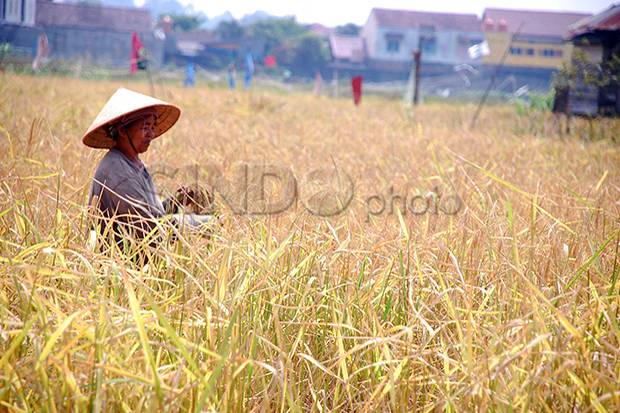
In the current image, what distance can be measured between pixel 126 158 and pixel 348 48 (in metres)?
40.5

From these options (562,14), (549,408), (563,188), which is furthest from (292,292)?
(562,14)

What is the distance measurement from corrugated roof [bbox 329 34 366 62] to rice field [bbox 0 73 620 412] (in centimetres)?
3816

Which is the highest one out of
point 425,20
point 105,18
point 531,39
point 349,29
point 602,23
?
Result: point 349,29

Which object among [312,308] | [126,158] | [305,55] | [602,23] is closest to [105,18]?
[305,55]

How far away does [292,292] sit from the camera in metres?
2.03

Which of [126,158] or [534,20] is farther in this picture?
[534,20]

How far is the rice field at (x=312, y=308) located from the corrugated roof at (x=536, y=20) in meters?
38.5

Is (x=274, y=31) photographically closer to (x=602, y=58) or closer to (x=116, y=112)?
(x=602, y=58)

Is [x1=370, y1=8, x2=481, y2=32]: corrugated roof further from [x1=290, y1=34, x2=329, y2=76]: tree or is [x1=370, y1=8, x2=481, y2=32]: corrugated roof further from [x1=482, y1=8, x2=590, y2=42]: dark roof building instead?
[x1=290, y1=34, x2=329, y2=76]: tree

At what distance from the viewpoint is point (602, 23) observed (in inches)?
427

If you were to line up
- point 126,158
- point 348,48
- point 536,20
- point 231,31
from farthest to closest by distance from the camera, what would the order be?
point 231,31, point 348,48, point 536,20, point 126,158

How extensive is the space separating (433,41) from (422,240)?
4004 centimetres

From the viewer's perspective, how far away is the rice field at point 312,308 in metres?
1.45

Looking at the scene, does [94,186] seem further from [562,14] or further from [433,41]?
[562,14]
